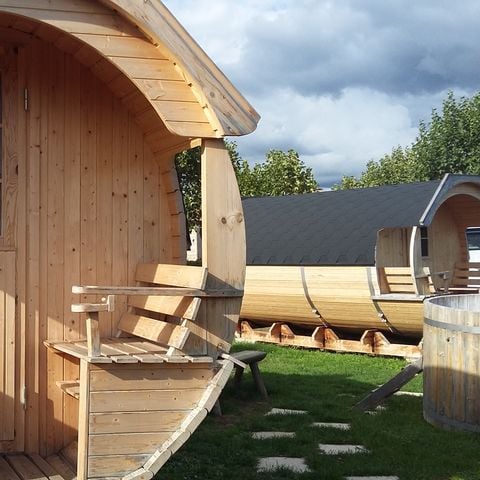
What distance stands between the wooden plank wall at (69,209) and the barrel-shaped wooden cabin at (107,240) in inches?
0.4

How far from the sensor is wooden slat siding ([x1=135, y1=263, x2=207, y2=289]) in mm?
5438

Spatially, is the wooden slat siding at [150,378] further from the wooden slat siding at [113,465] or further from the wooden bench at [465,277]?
the wooden bench at [465,277]

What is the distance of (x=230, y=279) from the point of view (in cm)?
548

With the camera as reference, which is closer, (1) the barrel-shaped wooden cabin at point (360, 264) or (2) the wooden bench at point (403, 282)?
(2) the wooden bench at point (403, 282)

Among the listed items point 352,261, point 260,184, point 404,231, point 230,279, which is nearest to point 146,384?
point 230,279

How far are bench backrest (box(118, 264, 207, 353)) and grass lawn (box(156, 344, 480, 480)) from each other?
49.5 inches

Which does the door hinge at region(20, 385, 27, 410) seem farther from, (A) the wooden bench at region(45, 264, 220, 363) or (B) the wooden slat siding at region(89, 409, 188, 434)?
(B) the wooden slat siding at region(89, 409, 188, 434)

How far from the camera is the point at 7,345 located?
6055 mm

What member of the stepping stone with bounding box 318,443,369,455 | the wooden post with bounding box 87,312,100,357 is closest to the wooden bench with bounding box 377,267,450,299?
the stepping stone with bounding box 318,443,369,455

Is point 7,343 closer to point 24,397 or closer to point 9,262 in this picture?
point 24,397

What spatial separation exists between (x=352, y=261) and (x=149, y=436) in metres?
8.46

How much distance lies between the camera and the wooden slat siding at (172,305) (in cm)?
535

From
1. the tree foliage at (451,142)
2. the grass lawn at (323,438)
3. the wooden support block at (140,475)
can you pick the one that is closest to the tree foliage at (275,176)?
the tree foliage at (451,142)

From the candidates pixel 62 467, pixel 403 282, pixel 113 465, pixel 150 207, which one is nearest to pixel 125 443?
pixel 113 465
